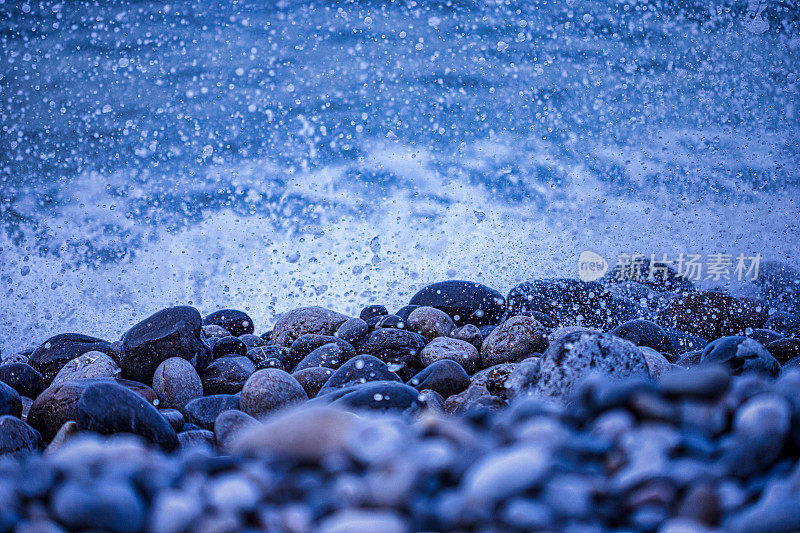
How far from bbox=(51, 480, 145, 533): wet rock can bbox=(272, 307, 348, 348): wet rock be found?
375cm

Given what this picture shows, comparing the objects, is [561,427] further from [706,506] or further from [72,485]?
[72,485]

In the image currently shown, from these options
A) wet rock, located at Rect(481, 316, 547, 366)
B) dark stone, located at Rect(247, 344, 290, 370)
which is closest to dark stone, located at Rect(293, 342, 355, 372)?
dark stone, located at Rect(247, 344, 290, 370)

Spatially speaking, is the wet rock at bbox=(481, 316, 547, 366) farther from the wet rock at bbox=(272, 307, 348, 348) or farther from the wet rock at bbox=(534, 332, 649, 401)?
the wet rock at bbox=(272, 307, 348, 348)

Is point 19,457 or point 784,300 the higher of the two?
point 19,457

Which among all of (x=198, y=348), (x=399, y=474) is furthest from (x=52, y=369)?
(x=399, y=474)

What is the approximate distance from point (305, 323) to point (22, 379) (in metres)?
1.86

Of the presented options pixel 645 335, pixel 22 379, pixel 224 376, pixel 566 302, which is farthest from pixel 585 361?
pixel 566 302

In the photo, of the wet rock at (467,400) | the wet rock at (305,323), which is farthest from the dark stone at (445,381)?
the wet rock at (305,323)

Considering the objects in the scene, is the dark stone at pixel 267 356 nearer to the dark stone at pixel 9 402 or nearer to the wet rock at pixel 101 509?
the dark stone at pixel 9 402

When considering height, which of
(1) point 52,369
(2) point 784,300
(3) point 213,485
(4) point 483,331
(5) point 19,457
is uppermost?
(3) point 213,485

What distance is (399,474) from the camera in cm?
81

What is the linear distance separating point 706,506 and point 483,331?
3.50m

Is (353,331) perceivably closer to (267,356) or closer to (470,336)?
(267,356)

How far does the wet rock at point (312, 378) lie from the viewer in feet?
10.7
